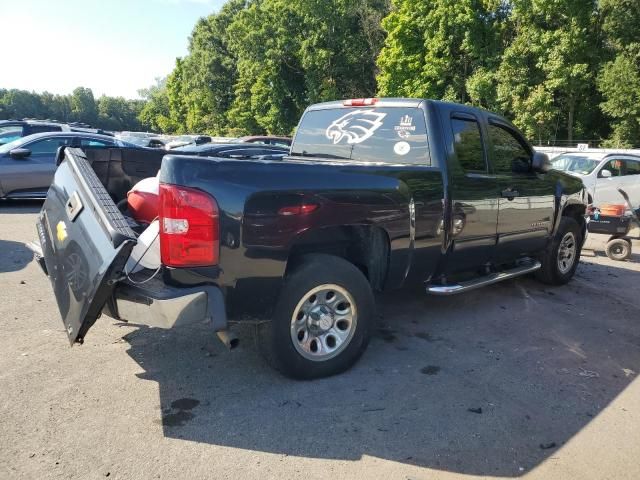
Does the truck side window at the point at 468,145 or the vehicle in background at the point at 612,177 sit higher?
the truck side window at the point at 468,145

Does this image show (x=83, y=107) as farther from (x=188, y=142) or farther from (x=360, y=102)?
(x=360, y=102)

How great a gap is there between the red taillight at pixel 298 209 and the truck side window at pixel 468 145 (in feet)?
6.01

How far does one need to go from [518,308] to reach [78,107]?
12740cm

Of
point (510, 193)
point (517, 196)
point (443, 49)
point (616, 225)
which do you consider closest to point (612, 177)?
point (616, 225)

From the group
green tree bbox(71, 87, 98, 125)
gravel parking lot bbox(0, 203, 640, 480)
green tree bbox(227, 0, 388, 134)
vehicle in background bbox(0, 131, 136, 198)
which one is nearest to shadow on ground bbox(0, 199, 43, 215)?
vehicle in background bbox(0, 131, 136, 198)

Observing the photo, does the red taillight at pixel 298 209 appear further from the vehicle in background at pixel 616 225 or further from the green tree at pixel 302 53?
the green tree at pixel 302 53

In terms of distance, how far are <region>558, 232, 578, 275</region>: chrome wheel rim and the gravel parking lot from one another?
1.45 meters

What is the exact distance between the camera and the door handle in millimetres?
5104

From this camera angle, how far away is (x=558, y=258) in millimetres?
6445

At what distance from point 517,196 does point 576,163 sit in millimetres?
10459

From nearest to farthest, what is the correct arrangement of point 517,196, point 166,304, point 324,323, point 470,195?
1. point 166,304
2. point 324,323
3. point 470,195
4. point 517,196

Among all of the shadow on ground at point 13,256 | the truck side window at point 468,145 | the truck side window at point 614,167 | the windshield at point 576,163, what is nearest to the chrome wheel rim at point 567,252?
the truck side window at point 468,145

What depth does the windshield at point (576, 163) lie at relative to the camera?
13.8 metres

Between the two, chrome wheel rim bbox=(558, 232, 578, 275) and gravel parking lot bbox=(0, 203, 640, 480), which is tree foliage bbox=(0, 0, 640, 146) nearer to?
chrome wheel rim bbox=(558, 232, 578, 275)
